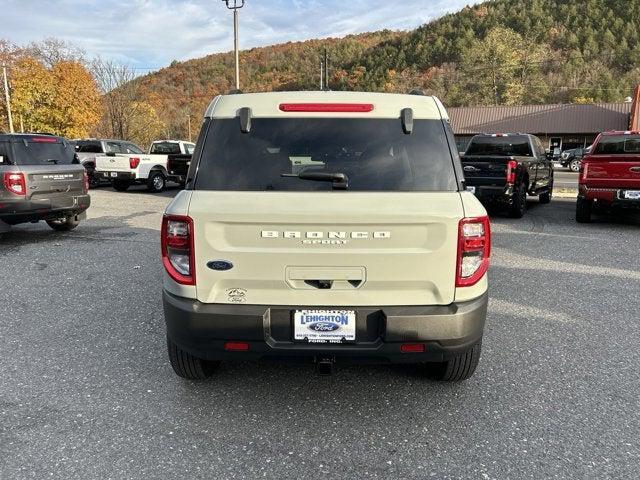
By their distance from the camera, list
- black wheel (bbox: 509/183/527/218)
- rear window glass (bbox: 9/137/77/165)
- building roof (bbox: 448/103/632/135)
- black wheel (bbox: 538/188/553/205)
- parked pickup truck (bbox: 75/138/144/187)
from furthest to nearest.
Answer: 1. building roof (bbox: 448/103/632/135)
2. parked pickup truck (bbox: 75/138/144/187)
3. black wheel (bbox: 538/188/553/205)
4. black wheel (bbox: 509/183/527/218)
5. rear window glass (bbox: 9/137/77/165)

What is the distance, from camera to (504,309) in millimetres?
5086

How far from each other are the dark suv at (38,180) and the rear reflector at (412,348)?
7.42 meters

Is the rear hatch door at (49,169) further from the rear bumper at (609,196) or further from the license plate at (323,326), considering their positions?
the rear bumper at (609,196)

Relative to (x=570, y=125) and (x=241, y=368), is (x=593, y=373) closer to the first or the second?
(x=241, y=368)

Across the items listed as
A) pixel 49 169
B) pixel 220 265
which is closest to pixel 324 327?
pixel 220 265

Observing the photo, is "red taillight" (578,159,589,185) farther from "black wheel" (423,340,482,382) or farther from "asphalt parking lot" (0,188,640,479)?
"black wheel" (423,340,482,382)

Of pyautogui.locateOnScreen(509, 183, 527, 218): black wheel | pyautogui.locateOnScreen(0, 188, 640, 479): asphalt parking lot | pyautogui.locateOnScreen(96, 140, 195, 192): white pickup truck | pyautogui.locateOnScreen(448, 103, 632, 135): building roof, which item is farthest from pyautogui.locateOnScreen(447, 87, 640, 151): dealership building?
pyautogui.locateOnScreen(0, 188, 640, 479): asphalt parking lot

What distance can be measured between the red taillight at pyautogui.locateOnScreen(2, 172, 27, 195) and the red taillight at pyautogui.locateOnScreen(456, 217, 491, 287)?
7.62 metres

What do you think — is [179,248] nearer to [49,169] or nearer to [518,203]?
[49,169]

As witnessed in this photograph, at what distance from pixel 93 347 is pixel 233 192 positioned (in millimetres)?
2278

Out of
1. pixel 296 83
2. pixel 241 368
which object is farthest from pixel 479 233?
pixel 296 83

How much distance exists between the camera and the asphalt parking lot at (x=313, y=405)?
2568 millimetres

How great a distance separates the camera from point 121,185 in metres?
17.8

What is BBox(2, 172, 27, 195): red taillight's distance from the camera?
766cm
